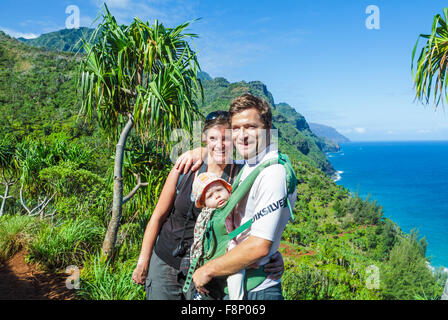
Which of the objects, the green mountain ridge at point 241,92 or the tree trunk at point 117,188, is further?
the green mountain ridge at point 241,92

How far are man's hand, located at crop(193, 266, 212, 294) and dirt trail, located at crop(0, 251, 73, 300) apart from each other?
2521 mm

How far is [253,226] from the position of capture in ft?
3.59

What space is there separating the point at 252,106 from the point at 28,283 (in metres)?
3.64

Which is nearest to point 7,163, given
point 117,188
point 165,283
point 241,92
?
point 117,188

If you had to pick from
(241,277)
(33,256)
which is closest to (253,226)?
(241,277)

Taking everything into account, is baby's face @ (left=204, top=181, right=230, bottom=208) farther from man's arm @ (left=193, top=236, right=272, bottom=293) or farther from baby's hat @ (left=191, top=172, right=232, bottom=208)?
man's arm @ (left=193, top=236, right=272, bottom=293)

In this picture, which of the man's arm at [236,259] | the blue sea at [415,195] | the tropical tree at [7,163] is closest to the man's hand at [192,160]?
the man's arm at [236,259]

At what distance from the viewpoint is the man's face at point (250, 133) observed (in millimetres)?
1210

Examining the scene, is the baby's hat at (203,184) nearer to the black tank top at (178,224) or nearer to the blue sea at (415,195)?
the black tank top at (178,224)

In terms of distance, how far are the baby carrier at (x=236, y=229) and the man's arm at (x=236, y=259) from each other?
0.07 meters

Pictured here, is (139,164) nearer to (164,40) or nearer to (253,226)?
(164,40)

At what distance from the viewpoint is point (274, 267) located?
4.03 ft

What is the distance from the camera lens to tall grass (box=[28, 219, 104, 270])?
3.61 metres

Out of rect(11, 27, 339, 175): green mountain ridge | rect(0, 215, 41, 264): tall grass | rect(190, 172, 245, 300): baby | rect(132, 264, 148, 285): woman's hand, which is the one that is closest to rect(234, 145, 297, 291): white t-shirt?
rect(190, 172, 245, 300): baby
